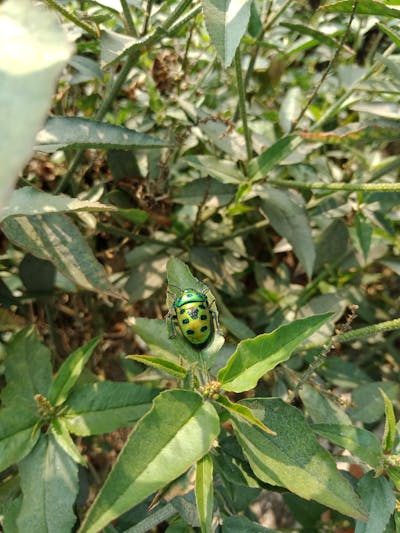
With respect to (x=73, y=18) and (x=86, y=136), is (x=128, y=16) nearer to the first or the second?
(x=73, y=18)

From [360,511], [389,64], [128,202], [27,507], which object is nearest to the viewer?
[360,511]

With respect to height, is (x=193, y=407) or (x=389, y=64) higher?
(x=389, y=64)

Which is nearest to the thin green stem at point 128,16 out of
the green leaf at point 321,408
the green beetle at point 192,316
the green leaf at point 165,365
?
the green beetle at point 192,316

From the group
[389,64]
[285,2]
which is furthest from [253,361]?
[285,2]

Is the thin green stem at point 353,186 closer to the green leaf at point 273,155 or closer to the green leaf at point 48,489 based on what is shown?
the green leaf at point 273,155

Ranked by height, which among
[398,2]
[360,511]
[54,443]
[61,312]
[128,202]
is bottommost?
[61,312]

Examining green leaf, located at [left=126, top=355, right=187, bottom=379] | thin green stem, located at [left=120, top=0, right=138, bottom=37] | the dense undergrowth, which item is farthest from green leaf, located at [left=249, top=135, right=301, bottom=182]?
green leaf, located at [left=126, top=355, right=187, bottom=379]

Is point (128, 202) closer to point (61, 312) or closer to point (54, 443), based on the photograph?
point (61, 312)

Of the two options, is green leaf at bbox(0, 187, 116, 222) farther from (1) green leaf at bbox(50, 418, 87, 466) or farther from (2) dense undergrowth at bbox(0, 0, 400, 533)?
(1) green leaf at bbox(50, 418, 87, 466)
